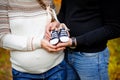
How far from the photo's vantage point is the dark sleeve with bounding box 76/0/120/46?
7.02 ft

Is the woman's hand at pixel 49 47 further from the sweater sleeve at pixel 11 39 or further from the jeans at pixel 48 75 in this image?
the jeans at pixel 48 75

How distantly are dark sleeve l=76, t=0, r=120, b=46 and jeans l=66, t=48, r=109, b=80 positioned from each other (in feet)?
0.32

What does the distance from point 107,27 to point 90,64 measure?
0.82ft

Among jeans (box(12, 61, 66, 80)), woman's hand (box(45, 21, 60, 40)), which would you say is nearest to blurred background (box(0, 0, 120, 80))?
jeans (box(12, 61, 66, 80))

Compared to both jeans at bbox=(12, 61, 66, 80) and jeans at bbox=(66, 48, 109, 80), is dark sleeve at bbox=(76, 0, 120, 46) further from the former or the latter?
jeans at bbox=(12, 61, 66, 80)

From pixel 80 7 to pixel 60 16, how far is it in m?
0.24

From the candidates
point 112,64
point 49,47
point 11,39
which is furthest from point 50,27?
point 112,64

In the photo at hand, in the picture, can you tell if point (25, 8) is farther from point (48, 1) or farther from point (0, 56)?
point (0, 56)

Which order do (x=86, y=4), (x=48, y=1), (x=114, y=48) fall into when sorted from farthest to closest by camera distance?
(x=114, y=48) → (x=48, y=1) → (x=86, y=4)

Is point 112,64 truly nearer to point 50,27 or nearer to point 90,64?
point 90,64

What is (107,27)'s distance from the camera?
221cm

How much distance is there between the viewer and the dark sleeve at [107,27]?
214 cm

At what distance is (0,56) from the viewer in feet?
14.6

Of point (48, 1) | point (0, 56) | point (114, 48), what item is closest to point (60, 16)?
point (48, 1)
